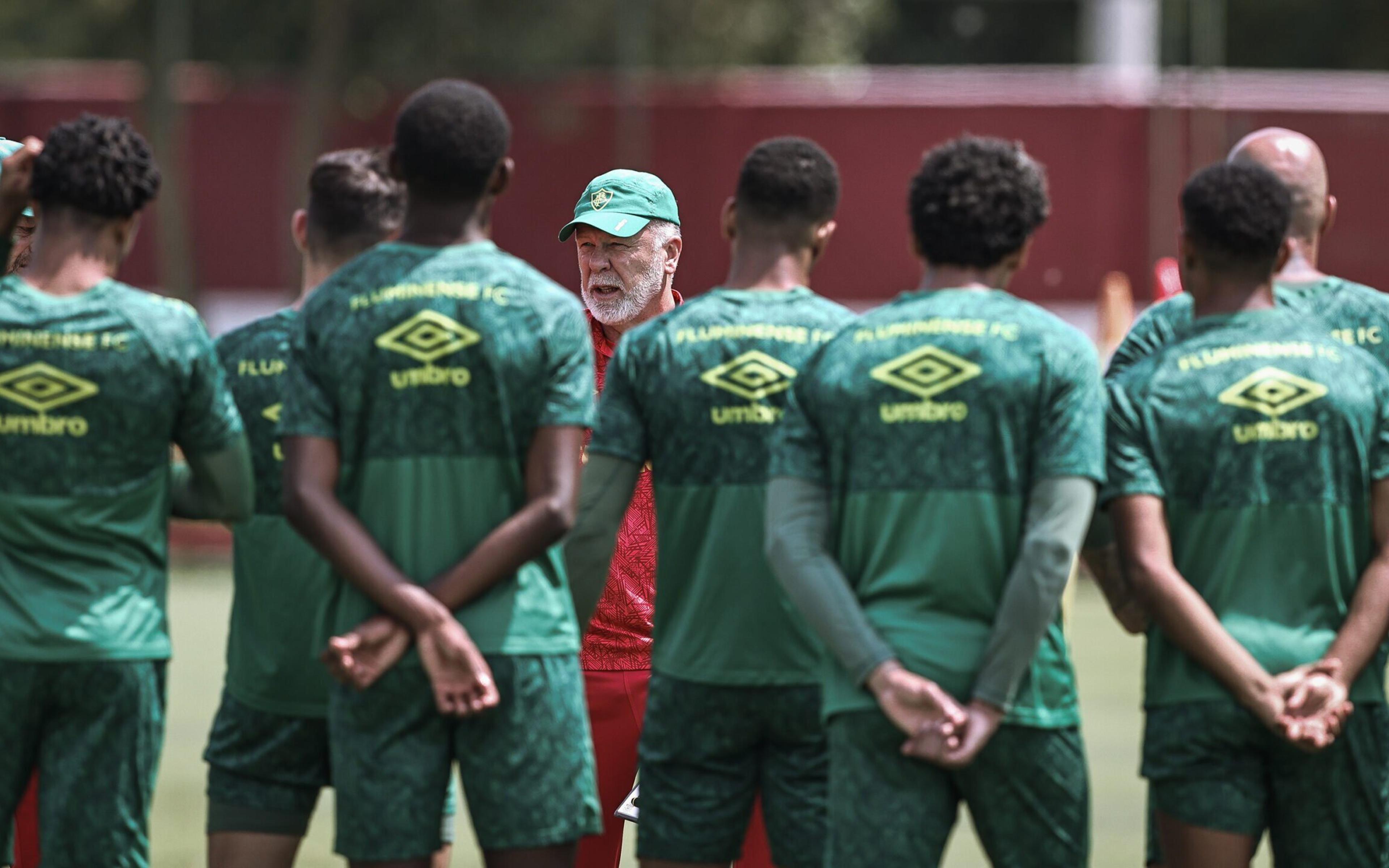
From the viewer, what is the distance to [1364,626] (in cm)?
444

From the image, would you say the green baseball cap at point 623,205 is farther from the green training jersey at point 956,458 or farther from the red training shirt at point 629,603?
the green training jersey at point 956,458

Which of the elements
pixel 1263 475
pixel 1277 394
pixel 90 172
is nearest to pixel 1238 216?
pixel 1277 394

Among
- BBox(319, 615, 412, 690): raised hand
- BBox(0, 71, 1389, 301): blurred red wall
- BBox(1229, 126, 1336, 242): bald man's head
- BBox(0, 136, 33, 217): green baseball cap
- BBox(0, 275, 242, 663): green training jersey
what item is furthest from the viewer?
BBox(0, 71, 1389, 301): blurred red wall

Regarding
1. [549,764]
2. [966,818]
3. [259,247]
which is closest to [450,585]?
[549,764]

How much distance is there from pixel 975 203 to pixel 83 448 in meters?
2.08

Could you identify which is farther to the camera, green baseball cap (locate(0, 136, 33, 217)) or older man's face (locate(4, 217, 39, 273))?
green baseball cap (locate(0, 136, 33, 217))

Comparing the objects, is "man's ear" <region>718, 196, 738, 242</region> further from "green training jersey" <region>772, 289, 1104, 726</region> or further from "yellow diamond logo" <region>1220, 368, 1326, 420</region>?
"yellow diamond logo" <region>1220, 368, 1326, 420</region>

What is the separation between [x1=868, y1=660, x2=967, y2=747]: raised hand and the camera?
4.14m

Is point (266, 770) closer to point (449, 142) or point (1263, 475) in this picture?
point (449, 142)

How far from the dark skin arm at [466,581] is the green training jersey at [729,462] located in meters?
0.50

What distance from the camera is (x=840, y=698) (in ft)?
14.0

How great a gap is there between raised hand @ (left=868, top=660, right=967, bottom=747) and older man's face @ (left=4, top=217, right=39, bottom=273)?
10.7 ft

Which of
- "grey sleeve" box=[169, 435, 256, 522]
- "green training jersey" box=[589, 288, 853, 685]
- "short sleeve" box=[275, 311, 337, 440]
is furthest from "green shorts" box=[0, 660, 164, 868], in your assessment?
"green training jersey" box=[589, 288, 853, 685]

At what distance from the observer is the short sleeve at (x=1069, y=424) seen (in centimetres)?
420
